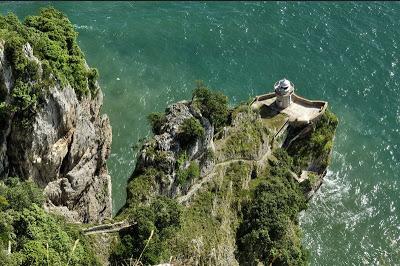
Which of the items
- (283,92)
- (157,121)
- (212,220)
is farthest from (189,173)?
(283,92)

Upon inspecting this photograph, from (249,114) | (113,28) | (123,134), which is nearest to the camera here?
(249,114)

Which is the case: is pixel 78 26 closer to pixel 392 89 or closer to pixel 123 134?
pixel 123 134

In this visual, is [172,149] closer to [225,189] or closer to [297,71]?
[225,189]

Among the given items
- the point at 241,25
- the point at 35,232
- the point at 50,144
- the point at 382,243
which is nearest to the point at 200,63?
the point at 241,25

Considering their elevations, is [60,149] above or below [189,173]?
above

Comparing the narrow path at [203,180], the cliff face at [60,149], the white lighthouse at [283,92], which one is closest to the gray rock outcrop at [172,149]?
the narrow path at [203,180]

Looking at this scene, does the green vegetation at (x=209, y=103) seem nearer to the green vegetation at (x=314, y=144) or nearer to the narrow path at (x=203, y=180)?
the narrow path at (x=203, y=180)
